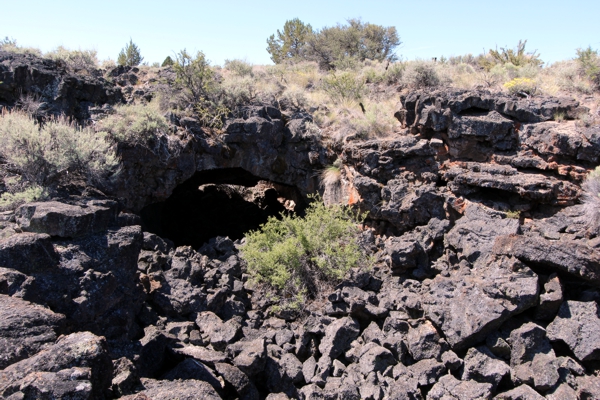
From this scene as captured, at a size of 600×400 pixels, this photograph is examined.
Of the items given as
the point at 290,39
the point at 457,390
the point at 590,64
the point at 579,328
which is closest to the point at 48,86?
the point at 457,390

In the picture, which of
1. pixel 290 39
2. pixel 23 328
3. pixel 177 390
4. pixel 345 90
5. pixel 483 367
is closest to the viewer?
pixel 23 328

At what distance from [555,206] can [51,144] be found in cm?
896

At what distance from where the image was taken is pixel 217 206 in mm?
14180

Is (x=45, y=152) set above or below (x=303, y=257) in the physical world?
above

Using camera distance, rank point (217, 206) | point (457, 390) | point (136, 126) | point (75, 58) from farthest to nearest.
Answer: point (217, 206), point (75, 58), point (136, 126), point (457, 390)

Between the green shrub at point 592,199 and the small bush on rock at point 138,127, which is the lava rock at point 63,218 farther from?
the green shrub at point 592,199

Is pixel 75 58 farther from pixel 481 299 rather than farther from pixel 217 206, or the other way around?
pixel 481 299

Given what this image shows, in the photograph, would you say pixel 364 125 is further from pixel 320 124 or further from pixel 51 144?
pixel 51 144

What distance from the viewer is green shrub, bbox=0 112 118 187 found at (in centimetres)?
694

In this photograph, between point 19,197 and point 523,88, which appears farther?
point 523,88

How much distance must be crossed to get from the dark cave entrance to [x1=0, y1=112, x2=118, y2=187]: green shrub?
3512 millimetres

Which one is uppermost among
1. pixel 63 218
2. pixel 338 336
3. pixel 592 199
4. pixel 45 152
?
pixel 45 152

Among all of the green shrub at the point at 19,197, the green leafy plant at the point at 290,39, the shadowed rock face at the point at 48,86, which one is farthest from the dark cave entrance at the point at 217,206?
the green leafy plant at the point at 290,39

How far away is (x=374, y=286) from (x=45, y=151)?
245 inches
